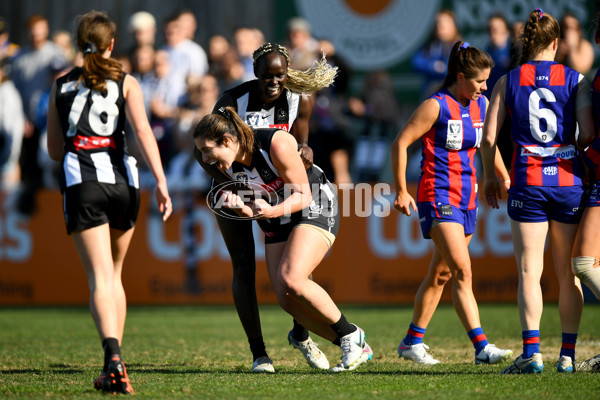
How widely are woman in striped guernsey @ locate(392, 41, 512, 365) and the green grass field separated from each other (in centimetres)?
52

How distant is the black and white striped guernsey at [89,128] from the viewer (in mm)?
5074

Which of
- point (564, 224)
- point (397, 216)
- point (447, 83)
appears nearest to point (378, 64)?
point (397, 216)

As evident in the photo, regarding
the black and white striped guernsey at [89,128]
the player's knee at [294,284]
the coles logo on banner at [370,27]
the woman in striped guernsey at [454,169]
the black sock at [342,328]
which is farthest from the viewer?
the coles logo on banner at [370,27]

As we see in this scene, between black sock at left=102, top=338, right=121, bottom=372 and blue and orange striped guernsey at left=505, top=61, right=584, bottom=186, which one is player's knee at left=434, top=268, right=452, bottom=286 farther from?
black sock at left=102, top=338, right=121, bottom=372

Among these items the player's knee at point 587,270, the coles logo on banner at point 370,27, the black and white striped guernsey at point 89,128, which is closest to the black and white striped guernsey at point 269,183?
the black and white striped guernsey at point 89,128

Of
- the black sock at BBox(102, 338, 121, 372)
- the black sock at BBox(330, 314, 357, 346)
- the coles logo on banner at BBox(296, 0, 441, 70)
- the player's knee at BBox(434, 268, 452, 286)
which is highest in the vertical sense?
the coles logo on banner at BBox(296, 0, 441, 70)

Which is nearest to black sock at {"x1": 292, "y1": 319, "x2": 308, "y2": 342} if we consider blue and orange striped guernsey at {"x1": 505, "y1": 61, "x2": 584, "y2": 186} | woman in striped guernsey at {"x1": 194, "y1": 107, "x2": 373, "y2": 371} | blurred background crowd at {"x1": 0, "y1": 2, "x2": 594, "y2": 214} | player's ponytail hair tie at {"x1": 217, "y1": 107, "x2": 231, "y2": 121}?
woman in striped guernsey at {"x1": 194, "y1": 107, "x2": 373, "y2": 371}

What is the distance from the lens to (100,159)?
509 cm

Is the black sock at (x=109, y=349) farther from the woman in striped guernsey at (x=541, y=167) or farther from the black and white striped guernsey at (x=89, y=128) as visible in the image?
the woman in striped guernsey at (x=541, y=167)

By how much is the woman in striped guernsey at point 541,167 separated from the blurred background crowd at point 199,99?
5.18 m

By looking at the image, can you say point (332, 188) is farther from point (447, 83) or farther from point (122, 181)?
point (122, 181)

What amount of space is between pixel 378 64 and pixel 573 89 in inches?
341

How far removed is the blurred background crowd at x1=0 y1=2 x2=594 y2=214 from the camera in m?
11.4

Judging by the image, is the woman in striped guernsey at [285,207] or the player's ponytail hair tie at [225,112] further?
the player's ponytail hair tie at [225,112]
